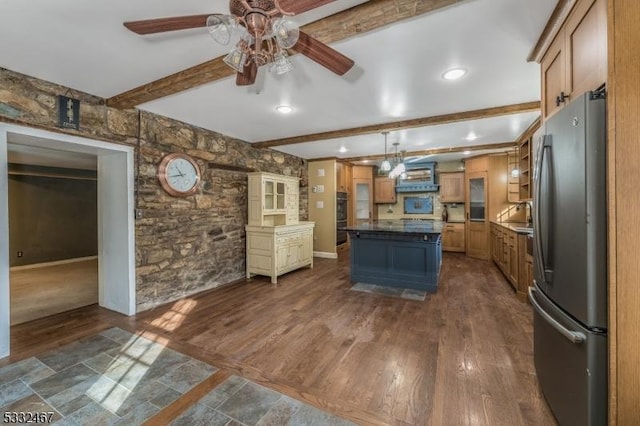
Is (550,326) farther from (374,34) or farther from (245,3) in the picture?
(245,3)

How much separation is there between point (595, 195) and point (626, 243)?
0.75ft

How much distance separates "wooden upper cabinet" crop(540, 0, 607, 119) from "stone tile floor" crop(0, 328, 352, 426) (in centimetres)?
233

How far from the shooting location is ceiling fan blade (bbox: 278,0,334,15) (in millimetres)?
1176

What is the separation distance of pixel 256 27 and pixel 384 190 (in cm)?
674

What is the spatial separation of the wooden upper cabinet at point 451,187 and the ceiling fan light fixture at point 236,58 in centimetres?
642

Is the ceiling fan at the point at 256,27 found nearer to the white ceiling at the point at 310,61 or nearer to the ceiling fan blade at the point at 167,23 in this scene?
the ceiling fan blade at the point at 167,23

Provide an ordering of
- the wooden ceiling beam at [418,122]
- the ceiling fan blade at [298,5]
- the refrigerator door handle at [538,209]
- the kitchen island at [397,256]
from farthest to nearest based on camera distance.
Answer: the kitchen island at [397,256] → the wooden ceiling beam at [418,122] → the refrigerator door handle at [538,209] → the ceiling fan blade at [298,5]

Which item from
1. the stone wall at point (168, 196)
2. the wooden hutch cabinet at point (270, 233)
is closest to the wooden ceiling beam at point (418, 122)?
the wooden hutch cabinet at point (270, 233)

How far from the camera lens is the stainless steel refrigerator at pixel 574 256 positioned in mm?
1205

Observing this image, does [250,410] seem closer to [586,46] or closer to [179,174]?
[586,46]

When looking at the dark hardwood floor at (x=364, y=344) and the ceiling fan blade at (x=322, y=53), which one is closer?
the ceiling fan blade at (x=322, y=53)

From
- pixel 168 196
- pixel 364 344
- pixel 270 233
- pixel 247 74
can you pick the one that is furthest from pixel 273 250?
pixel 247 74

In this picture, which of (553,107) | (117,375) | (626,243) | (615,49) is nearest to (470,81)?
(553,107)

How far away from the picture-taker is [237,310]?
3332 mm
